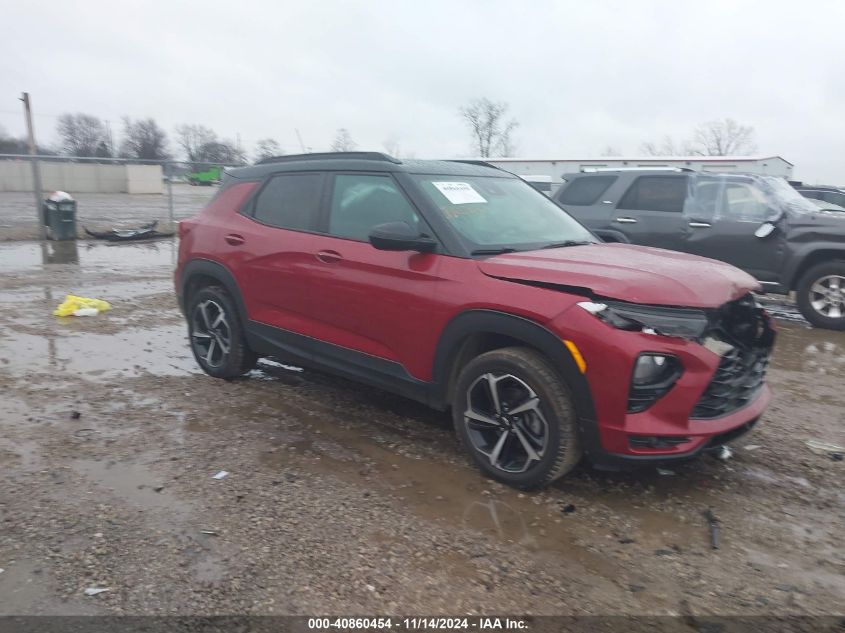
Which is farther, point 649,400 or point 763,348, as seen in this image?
point 763,348

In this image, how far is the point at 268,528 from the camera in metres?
3.23

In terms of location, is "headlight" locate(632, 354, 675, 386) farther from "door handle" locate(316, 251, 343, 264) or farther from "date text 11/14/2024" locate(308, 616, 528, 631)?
"door handle" locate(316, 251, 343, 264)

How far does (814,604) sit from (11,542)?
3582mm

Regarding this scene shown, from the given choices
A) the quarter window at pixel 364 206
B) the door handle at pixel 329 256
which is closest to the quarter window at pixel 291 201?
the quarter window at pixel 364 206

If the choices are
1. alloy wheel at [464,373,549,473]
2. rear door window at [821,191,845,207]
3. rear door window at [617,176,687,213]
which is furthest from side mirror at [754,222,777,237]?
rear door window at [821,191,845,207]

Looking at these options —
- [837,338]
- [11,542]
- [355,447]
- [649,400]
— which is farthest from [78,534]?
[837,338]

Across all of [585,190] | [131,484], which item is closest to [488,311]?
[131,484]

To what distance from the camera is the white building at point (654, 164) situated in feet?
66.3

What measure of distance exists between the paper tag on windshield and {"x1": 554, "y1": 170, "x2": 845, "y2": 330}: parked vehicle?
3433 mm

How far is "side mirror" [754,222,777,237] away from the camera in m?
8.27

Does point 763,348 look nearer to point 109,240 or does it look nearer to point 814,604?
point 814,604

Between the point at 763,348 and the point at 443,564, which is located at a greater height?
the point at 763,348

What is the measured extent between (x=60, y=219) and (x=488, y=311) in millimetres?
14270

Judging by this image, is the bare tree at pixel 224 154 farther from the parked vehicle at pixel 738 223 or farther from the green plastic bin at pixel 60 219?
the parked vehicle at pixel 738 223
